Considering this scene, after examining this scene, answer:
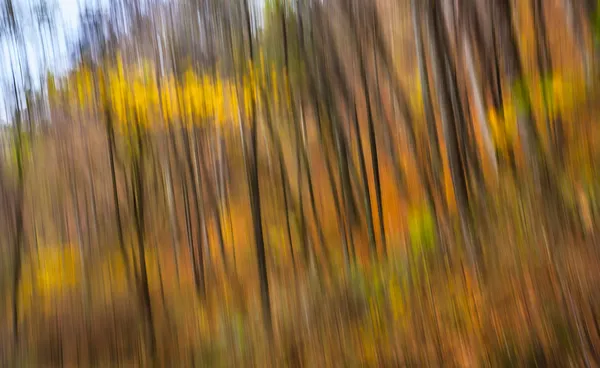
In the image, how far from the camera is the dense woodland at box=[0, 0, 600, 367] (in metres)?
0.58

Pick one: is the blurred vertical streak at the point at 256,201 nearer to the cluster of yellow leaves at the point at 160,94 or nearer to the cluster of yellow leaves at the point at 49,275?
the cluster of yellow leaves at the point at 160,94

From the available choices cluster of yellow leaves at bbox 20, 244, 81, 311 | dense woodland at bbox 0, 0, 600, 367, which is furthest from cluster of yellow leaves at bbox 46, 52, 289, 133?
cluster of yellow leaves at bbox 20, 244, 81, 311

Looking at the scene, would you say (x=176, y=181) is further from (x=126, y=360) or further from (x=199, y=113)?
(x=126, y=360)

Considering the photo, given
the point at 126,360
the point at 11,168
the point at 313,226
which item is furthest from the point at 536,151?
the point at 11,168

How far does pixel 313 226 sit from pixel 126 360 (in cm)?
33

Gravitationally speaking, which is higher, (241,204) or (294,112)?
(294,112)

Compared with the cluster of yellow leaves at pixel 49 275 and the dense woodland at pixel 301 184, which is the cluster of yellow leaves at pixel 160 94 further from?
the cluster of yellow leaves at pixel 49 275

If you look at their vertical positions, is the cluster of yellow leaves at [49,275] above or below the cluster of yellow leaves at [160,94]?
below

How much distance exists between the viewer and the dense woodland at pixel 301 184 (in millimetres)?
582

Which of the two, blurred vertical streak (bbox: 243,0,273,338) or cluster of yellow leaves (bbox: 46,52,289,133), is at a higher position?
cluster of yellow leaves (bbox: 46,52,289,133)

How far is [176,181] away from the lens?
2.31ft

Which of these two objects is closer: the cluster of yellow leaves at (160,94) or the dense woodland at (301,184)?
the dense woodland at (301,184)

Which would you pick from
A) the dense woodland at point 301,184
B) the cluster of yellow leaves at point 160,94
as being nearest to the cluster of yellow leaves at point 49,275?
the dense woodland at point 301,184

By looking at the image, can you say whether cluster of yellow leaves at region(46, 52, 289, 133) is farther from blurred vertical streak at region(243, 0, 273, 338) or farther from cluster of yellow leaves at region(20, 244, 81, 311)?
cluster of yellow leaves at region(20, 244, 81, 311)
